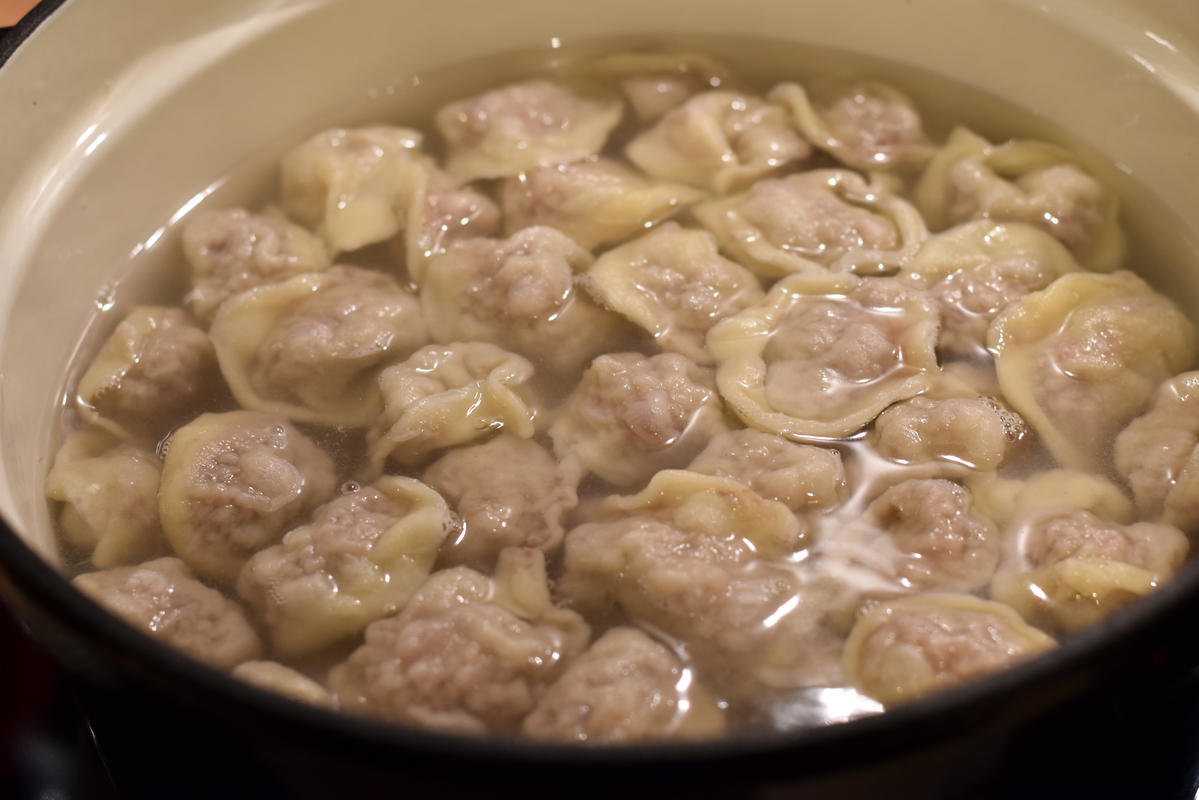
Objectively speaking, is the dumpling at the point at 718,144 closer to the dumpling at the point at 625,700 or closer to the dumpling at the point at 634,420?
the dumpling at the point at 634,420

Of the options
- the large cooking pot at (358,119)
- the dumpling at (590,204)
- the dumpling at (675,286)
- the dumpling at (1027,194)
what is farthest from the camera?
the dumpling at (590,204)

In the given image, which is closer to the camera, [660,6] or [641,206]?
[641,206]

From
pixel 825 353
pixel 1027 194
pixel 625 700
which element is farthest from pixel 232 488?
pixel 1027 194

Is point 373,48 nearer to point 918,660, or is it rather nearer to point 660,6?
point 660,6

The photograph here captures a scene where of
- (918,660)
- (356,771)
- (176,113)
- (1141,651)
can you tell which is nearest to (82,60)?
(176,113)

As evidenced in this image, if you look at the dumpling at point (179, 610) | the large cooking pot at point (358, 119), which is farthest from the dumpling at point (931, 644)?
the dumpling at point (179, 610)

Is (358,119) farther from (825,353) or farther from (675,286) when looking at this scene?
(825,353)
